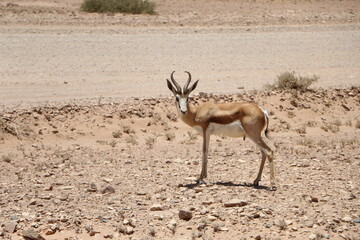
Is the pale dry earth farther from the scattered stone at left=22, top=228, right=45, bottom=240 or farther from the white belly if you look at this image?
the white belly

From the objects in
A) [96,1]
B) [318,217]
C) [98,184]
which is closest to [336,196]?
[318,217]

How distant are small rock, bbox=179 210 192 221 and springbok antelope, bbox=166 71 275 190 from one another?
1.84 metres

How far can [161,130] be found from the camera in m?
15.9

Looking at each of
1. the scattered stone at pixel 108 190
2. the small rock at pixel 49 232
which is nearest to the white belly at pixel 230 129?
the scattered stone at pixel 108 190

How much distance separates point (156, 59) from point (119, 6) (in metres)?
11.9

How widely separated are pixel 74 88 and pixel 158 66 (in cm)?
414

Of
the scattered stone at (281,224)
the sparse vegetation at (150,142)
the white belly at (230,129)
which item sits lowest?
the scattered stone at (281,224)

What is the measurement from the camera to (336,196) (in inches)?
422

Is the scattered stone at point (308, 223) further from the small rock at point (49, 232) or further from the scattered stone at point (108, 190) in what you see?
the small rock at point (49, 232)

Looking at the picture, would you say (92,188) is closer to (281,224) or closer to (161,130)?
(281,224)

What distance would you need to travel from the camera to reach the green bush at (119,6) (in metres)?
34.1

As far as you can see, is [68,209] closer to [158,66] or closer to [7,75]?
[7,75]

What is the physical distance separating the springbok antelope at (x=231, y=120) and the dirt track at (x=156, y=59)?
22.6 ft

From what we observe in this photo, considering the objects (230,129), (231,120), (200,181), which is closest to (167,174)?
(200,181)
